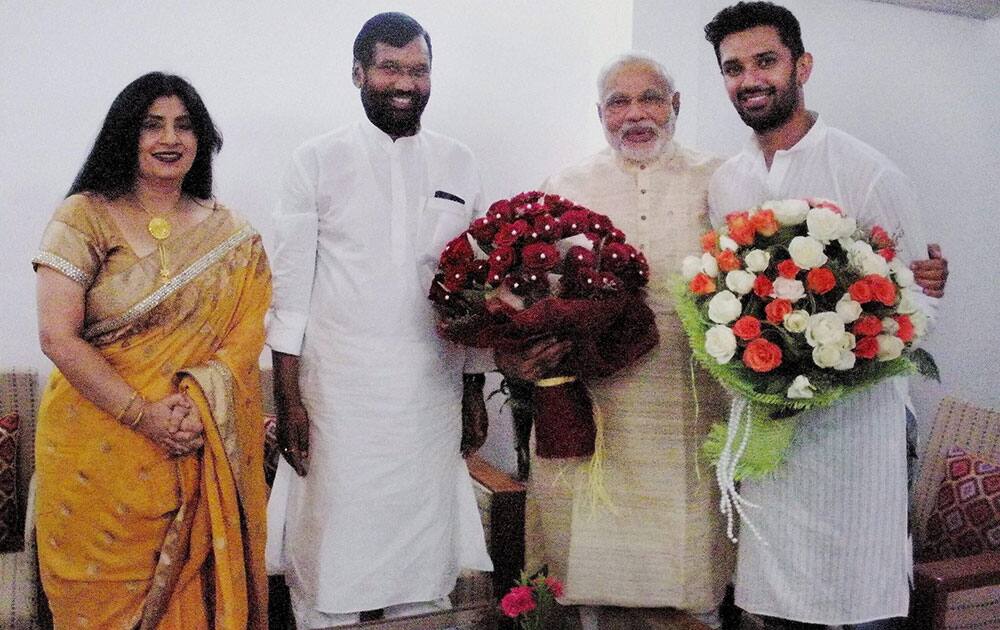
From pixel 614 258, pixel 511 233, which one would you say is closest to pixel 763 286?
pixel 614 258

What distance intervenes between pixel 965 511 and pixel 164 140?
2766 millimetres

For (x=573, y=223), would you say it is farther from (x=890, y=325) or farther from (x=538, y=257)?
(x=890, y=325)

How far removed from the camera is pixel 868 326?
5.87 feet

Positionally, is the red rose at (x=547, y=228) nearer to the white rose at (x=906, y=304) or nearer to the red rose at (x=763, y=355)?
the red rose at (x=763, y=355)

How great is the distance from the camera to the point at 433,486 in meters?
2.49

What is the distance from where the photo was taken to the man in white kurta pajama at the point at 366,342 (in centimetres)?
239

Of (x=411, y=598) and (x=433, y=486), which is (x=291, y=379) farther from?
(x=411, y=598)

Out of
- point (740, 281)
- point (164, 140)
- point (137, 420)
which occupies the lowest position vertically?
point (137, 420)

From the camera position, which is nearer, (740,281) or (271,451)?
(740,281)

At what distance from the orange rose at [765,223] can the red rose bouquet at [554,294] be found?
351 mm

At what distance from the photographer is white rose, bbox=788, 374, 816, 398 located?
1.79 m

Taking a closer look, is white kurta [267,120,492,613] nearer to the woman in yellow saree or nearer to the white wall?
the woman in yellow saree

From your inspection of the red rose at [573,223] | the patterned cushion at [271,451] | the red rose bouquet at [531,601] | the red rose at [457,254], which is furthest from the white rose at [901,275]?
the patterned cushion at [271,451]

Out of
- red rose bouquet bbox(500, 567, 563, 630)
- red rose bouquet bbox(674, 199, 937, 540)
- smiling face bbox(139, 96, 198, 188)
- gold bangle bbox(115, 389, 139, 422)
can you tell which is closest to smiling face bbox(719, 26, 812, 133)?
red rose bouquet bbox(674, 199, 937, 540)
